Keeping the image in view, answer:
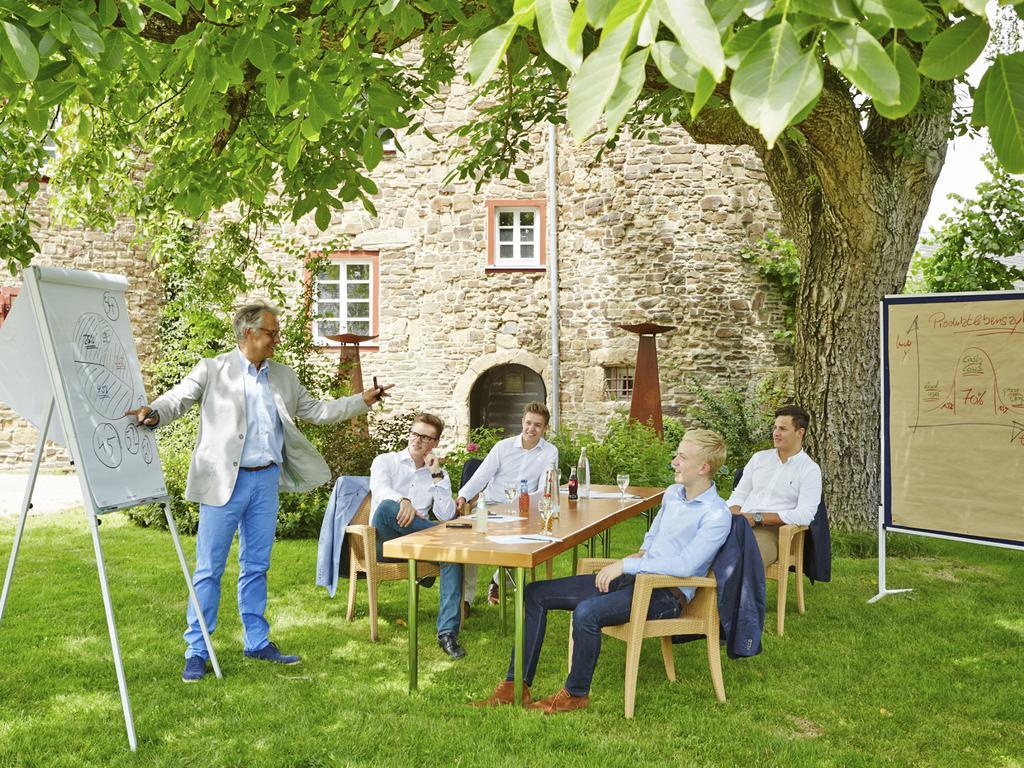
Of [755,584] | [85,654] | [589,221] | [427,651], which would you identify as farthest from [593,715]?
[589,221]

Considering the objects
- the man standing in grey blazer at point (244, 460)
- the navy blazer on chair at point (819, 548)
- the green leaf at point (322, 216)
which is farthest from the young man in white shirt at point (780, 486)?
the green leaf at point (322, 216)

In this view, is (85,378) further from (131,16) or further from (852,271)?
(852,271)

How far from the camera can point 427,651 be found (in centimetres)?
492

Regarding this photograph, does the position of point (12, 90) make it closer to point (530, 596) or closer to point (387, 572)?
point (530, 596)

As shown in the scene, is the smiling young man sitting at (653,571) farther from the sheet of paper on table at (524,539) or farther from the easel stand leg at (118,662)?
the easel stand leg at (118,662)

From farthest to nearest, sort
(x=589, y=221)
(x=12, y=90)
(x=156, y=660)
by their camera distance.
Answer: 1. (x=589, y=221)
2. (x=156, y=660)
3. (x=12, y=90)

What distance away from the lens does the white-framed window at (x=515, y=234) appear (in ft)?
46.6

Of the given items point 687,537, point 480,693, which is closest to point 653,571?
point 687,537

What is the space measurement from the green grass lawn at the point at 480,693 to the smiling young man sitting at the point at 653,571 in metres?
0.18

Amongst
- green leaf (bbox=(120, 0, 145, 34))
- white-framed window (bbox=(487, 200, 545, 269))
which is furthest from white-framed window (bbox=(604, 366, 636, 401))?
A: green leaf (bbox=(120, 0, 145, 34))

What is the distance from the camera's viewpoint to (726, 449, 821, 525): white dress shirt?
5.53 meters

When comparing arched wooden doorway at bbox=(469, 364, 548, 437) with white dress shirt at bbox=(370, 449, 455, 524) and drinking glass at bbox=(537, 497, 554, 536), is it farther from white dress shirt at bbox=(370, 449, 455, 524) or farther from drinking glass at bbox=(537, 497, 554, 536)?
drinking glass at bbox=(537, 497, 554, 536)

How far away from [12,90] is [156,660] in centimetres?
300

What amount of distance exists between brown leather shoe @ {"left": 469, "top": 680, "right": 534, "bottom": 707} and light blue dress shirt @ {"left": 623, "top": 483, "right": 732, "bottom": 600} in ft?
2.32
